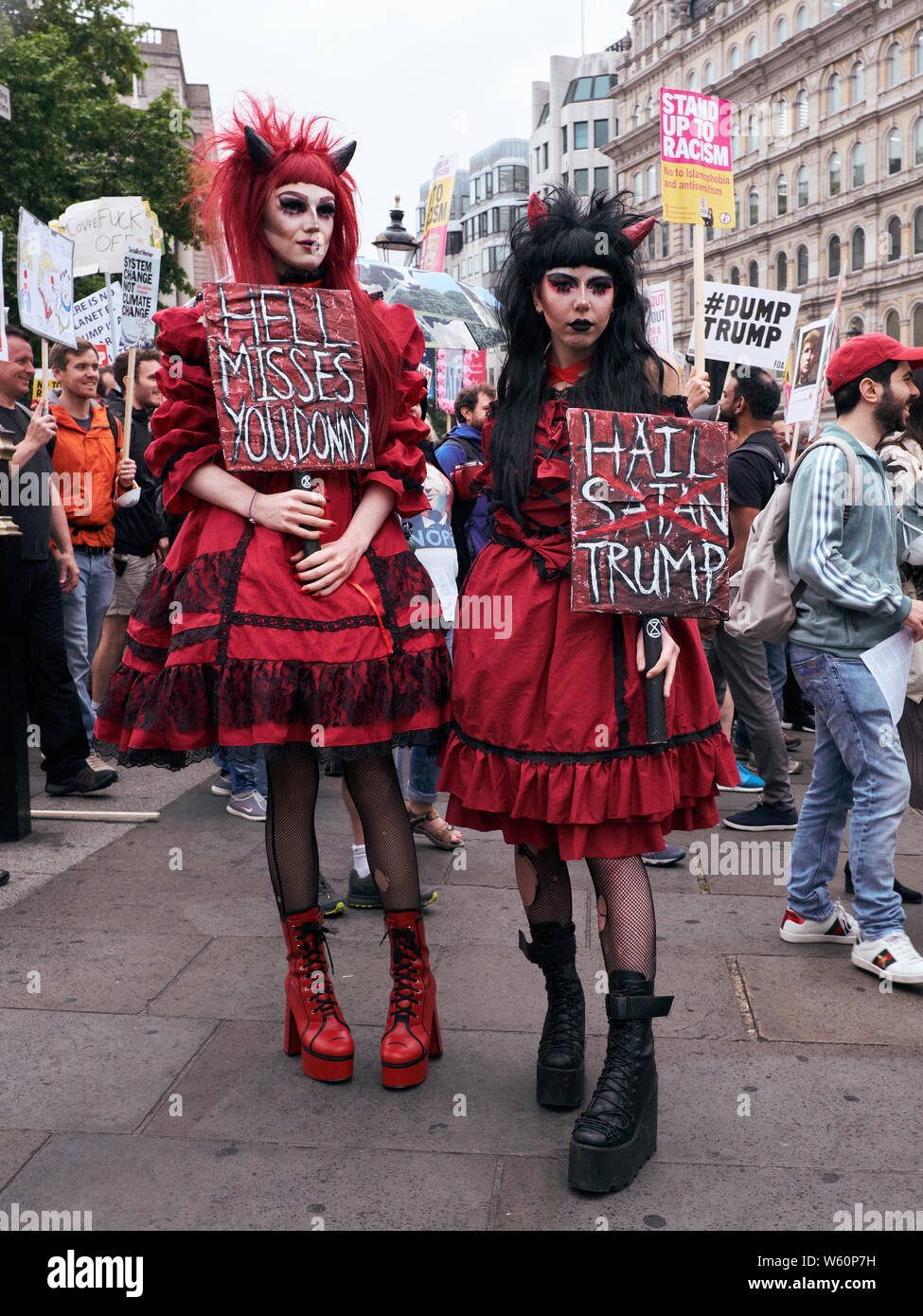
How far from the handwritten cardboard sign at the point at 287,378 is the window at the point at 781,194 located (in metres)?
59.9

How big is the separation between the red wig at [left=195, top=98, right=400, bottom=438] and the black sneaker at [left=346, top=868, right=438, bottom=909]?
1.99 metres

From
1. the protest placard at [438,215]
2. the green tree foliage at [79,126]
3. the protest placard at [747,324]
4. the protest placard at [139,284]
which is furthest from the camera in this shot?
the green tree foliage at [79,126]

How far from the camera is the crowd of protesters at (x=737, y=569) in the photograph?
377 centimetres

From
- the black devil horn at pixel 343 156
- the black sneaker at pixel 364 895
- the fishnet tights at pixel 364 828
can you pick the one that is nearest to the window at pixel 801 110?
the black sneaker at pixel 364 895

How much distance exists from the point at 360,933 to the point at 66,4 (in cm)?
3101

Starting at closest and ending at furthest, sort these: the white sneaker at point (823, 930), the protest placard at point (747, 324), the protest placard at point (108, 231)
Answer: the white sneaker at point (823, 930), the protest placard at point (747, 324), the protest placard at point (108, 231)

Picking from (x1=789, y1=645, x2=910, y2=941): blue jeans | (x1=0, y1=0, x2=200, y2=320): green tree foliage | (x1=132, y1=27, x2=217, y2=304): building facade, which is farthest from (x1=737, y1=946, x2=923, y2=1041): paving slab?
(x1=132, y1=27, x2=217, y2=304): building facade

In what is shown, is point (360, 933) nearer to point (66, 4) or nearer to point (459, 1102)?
point (459, 1102)

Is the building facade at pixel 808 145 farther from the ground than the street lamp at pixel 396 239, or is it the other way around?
the building facade at pixel 808 145

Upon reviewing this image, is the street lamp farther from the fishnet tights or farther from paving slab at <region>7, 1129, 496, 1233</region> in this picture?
paving slab at <region>7, 1129, 496, 1233</region>

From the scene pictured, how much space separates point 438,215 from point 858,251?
44100mm

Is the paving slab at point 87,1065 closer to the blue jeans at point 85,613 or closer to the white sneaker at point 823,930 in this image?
the white sneaker at point 823,930

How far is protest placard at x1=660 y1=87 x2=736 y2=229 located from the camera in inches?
313

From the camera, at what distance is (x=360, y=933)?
13.4 ft
